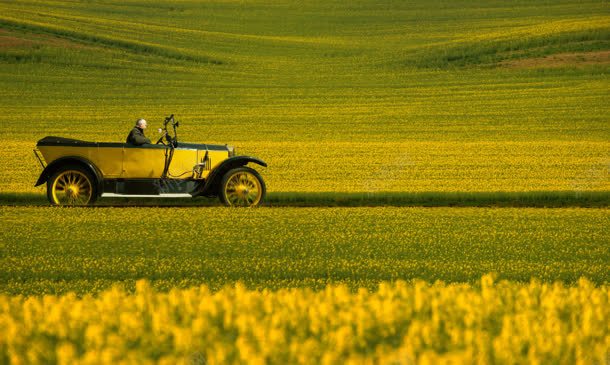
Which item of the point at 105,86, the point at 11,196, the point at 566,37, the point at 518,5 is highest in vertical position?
the point at 518,5

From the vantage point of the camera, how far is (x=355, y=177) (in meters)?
26.4

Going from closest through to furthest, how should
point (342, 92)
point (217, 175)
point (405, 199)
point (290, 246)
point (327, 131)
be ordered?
point (290, 246)
point (217, 175)
point (405, 199)
point (327, 131)
point (342, 92)

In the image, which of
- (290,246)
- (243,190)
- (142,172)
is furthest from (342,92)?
(290,246)

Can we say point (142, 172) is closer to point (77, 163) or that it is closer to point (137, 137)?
point (137, 137)

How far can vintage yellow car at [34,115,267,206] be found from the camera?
19000mm

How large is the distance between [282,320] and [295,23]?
266 feet

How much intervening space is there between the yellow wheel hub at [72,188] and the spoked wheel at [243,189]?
2625mm

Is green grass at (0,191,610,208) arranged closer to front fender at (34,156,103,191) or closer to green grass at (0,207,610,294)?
green grass at (0,207,610,294)

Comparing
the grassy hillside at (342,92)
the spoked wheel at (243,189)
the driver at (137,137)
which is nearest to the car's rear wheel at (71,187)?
the driver at (137,137)

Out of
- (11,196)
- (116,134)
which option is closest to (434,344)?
(11,196)

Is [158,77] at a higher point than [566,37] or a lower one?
lower

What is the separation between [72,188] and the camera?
19.3m

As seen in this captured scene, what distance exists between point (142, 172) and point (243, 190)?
201cm

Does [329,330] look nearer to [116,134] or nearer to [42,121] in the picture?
[116,134]
